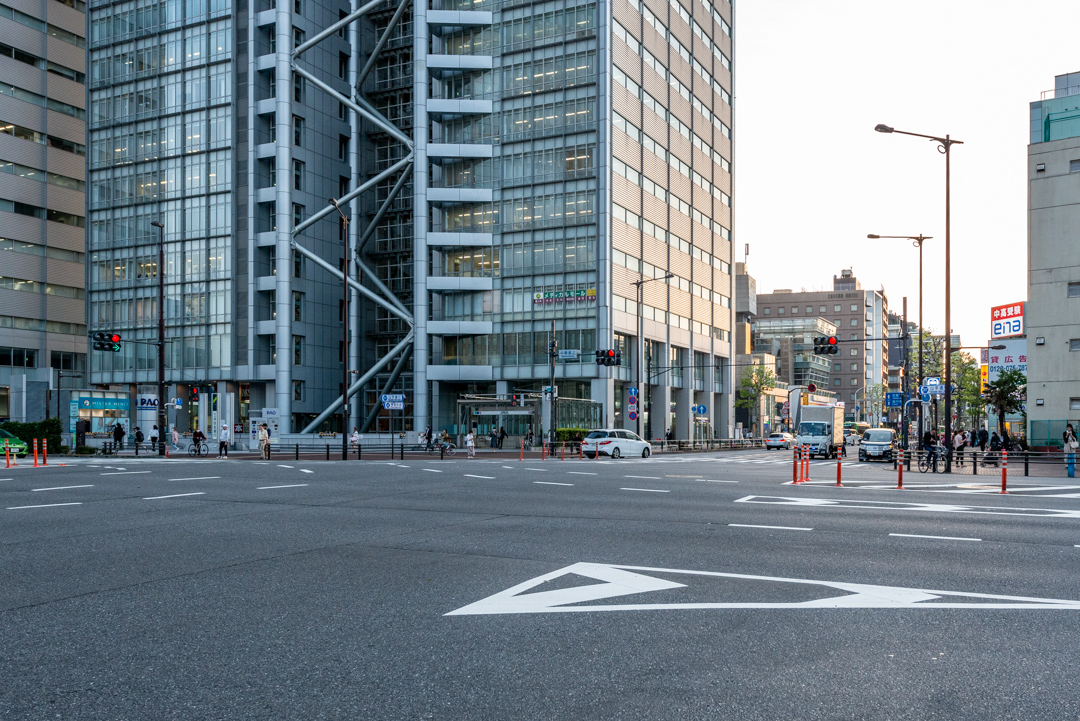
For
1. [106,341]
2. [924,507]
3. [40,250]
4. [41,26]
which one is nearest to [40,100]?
[41,26]

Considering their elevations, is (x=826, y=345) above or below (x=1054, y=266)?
below

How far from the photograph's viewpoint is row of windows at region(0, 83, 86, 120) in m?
80.2

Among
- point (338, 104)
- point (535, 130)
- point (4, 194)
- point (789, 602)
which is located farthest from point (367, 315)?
point (789, 602)

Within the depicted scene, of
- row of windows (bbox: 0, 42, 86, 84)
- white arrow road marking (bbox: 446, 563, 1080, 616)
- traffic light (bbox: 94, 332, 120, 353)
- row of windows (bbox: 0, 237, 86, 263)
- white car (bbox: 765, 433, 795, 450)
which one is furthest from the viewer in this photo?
row of windows (bbox: 0, 42, 86, 84)

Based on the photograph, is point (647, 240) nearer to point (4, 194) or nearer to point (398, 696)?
point (4, 194)

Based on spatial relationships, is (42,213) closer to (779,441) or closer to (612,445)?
(612,445)

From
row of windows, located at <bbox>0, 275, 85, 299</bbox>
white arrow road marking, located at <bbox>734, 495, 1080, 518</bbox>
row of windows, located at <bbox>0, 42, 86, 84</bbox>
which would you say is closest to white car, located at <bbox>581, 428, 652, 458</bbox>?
white arrow road marking, located at <bbox>734, 495, 1080, 518</bbox>

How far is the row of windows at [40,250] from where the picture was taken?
262 ft

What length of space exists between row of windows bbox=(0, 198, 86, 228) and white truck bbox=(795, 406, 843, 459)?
7112cm

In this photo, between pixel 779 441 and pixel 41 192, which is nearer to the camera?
pixel 779 441

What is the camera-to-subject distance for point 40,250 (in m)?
82.9

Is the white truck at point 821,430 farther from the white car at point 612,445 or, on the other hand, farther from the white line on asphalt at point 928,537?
the white line on asphalt at point 928,537

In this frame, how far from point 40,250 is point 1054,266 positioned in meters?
82.7

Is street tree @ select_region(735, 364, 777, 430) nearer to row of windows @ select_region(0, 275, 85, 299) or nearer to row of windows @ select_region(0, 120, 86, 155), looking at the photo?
row of windows @ select_region(0, 275, 85, 299)
